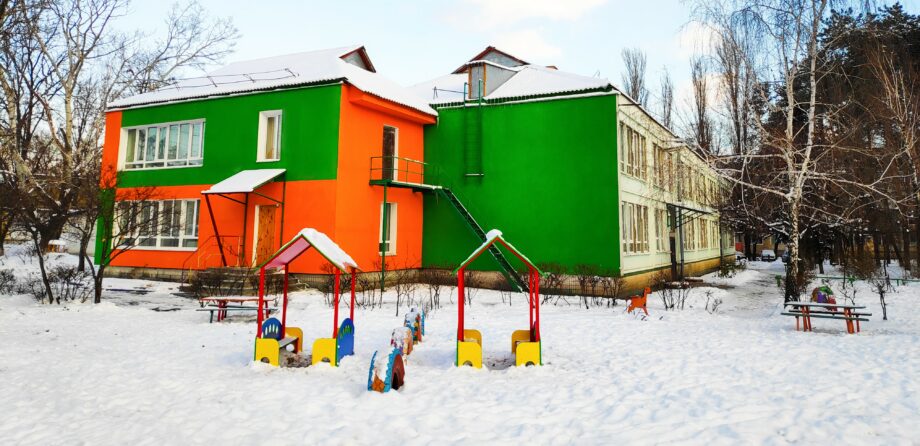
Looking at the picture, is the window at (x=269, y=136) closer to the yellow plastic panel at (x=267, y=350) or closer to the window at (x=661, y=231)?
the yellow plastic panel at (x=267, y=350)

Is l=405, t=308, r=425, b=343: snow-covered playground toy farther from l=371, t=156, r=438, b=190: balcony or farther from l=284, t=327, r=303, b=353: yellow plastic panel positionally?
l=371, t=156, r=438, b=190: balcony

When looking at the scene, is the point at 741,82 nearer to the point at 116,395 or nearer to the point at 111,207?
the point at 116,395

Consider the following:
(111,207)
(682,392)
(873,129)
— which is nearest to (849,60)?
(873,129)

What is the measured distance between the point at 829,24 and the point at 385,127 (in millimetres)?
14398

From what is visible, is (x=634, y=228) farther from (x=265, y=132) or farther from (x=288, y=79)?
(x=265, y=132)

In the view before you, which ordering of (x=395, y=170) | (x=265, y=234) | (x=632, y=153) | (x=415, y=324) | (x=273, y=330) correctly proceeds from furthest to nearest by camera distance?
(x=632, y=153)
(x=395, y=170)
(x=265, y=234)
(x=415, y=324)
(x=273, y=330)

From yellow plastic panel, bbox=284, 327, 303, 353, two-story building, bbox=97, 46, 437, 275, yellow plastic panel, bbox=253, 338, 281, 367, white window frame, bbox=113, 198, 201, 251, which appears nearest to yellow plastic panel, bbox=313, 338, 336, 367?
yellow plastic panel, bbox=253, 338, 281, 367

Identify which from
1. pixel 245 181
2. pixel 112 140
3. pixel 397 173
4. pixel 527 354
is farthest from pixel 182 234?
pixel 527 354

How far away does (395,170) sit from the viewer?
18.2m

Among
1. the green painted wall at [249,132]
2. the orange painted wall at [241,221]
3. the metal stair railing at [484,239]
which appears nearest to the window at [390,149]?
the metal stair railing at [484,239]

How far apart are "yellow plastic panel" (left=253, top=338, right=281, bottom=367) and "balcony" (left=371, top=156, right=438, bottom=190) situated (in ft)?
33.1

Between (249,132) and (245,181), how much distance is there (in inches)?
103

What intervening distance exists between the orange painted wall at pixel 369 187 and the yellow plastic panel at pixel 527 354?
10303mm

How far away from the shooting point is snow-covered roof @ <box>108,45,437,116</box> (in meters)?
17.3
